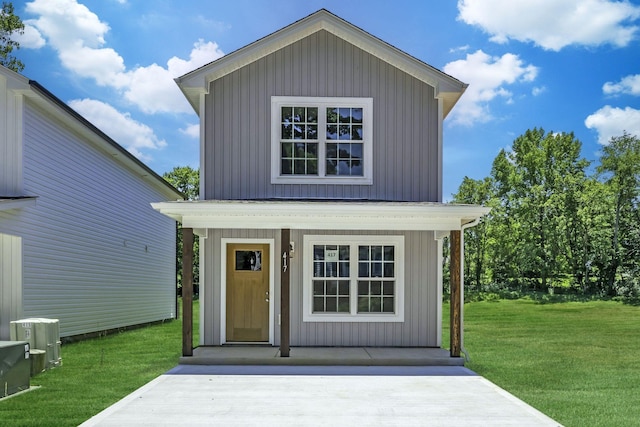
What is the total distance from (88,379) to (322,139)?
599 centimetres

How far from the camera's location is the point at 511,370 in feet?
31.1

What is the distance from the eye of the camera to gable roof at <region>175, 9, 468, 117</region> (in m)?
10.5

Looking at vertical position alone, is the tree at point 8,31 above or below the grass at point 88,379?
above

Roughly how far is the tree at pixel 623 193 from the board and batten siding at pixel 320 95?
2328cm

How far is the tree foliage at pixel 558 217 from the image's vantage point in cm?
2986

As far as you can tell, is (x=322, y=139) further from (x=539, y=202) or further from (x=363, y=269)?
(x=539, y=202)

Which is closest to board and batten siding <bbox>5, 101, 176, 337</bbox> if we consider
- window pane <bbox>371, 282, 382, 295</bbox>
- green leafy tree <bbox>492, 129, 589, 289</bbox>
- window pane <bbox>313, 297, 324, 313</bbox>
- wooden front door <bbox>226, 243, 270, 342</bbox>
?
wooden front door <bbox>226, 243, 270, 342</bbox>

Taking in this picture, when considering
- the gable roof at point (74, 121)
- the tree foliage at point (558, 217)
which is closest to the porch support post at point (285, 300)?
the gable roof at point (74, 121)

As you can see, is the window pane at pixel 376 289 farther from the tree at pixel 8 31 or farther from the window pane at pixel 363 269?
the tree at pixel 8 31

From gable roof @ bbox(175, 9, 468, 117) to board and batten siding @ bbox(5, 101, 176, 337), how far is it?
383cm

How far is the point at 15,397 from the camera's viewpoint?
729cm

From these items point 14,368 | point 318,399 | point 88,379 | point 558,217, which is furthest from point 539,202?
point 14,368

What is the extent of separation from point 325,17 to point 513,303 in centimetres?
2089

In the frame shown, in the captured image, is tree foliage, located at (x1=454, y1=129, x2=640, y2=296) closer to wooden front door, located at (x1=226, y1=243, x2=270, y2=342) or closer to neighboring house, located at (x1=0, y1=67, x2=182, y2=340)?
neighboring house, located at (x1=0, y1=67, x2=182, y2=340)
